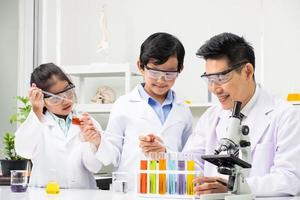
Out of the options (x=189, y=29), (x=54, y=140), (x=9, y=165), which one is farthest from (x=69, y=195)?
(x=189, y=29)

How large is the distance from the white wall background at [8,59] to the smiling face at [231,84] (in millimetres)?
2794

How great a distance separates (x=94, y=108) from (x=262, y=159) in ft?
7.10

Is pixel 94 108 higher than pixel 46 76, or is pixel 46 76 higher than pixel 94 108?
pixel 46 76

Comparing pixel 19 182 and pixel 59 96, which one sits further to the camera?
pixel 59 96

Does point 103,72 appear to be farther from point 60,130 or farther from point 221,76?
point 221,76

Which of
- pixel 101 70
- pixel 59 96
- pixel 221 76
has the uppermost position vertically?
pixel 101 70

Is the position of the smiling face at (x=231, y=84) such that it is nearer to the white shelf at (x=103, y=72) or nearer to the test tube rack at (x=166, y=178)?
the test tube rack at (x=166, y=178)

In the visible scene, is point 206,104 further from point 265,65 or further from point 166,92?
point 166,92

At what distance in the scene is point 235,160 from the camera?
182 centimetres

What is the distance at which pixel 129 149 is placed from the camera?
2658 millimetres

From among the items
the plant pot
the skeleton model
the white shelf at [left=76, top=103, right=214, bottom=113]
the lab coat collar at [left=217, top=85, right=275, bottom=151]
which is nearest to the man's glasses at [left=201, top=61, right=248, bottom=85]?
the lab coat collar at [left=217, top=85, right=275, bottom=151]

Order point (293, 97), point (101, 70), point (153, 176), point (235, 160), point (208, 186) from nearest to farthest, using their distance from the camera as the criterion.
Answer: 1. point (235, 160)
2. point (208, 186)
3. point (153, 176)
4. point (293, 97)
5. point (101, 70)

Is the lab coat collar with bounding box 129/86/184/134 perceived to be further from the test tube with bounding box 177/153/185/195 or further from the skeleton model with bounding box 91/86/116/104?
the skeleton model with bounding box 91/86/116/104

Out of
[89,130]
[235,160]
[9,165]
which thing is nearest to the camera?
[235,160]
